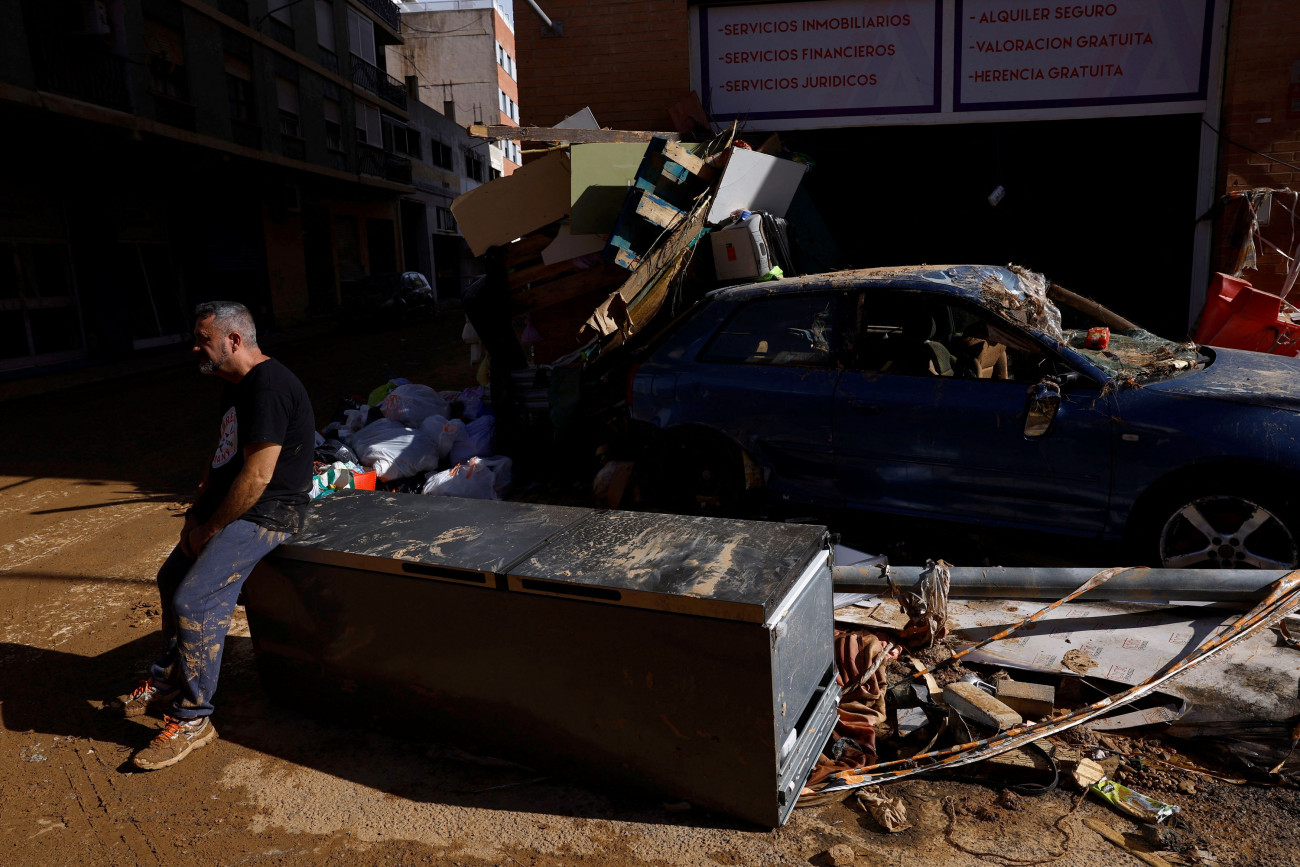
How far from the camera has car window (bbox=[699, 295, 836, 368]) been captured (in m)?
4.82

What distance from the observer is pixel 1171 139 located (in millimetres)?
9422

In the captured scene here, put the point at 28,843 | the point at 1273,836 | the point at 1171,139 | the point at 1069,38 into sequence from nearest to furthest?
the point at 1273,836, the point at 28,843, the point at 1069,38, the point at 1171,139

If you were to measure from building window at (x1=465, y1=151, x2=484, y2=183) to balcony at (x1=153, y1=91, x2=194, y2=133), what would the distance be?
2222cm

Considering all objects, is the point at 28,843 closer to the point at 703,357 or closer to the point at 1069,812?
Result: the point at 1069,812

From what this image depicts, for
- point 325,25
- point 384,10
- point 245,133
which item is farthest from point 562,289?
point 384,10

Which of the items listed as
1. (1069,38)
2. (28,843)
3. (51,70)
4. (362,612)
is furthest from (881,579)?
(51,70)

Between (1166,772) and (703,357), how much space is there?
314 centimetres

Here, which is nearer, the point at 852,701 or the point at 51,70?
the point at 852,701

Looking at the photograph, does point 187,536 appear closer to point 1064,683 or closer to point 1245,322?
point 1064,683

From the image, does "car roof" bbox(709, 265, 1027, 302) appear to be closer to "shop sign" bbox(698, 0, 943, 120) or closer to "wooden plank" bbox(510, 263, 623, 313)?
"wooden plank" bbox(510, 263, 623, 313)

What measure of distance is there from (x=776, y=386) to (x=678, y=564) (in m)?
2.31

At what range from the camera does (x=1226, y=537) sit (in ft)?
12.8

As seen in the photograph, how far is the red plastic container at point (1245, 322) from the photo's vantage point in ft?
21.4

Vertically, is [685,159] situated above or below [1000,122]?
below
